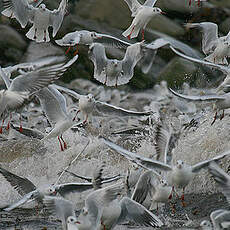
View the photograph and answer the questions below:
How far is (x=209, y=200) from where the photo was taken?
7.53 meters

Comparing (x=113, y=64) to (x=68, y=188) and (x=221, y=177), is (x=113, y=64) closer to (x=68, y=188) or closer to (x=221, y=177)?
(x=68, y=188)

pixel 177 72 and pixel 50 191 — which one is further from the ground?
pixel 50 191

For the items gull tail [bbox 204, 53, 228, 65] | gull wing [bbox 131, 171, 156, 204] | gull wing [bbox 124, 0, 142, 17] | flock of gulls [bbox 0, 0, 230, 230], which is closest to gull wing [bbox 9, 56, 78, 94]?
flock of gulls [bbox 0, 0, 230, 230]

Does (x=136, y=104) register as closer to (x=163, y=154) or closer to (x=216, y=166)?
(x=163, y=154)

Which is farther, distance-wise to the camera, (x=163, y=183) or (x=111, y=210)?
(x=163, y=183)

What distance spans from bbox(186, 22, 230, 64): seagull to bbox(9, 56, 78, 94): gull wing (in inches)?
104

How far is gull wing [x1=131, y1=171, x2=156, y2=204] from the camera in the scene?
663cm

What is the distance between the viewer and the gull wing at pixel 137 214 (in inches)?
241

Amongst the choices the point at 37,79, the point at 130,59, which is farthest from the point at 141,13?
the point at 37,79

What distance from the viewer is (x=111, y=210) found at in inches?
234

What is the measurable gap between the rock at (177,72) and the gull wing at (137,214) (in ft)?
29.5

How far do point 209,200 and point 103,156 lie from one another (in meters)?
1.84

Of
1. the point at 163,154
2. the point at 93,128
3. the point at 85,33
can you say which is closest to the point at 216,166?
the point at 163,154

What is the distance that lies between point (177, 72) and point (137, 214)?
10.0 m
